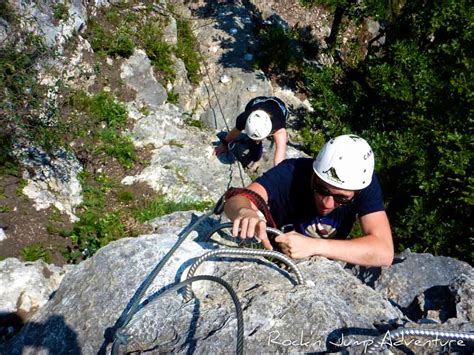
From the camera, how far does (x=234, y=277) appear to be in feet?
9.68

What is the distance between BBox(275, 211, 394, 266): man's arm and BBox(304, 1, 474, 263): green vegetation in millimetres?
3535

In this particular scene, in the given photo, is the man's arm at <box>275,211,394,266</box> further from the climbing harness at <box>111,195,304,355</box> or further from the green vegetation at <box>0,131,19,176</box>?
the green vegetation at <box>0,131,19,176</box>

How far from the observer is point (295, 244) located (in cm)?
279

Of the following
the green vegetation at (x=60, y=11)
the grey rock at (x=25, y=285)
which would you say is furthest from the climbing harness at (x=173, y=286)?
the green vegetation at (x=60, y=11)

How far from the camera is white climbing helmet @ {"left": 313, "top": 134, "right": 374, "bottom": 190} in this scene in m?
3.10

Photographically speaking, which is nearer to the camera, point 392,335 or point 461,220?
point 392,335

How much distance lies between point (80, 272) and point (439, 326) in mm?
2328

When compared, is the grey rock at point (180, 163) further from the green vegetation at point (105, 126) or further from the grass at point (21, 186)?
the grass at point (21, 186)

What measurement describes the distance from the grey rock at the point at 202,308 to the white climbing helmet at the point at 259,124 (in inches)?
148

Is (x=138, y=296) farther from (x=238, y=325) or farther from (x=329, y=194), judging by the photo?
(x=329, y=194)

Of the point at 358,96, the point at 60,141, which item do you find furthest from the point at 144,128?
the point at 358,96

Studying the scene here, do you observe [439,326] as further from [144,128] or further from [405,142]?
[144,128]

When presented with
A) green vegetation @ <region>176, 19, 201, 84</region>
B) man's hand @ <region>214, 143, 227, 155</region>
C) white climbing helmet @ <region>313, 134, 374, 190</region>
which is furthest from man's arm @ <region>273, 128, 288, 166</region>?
white climbing helmet @ <region>313, 134, 374, 190</region>

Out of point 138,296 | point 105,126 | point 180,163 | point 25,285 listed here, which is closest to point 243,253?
point 138,296
